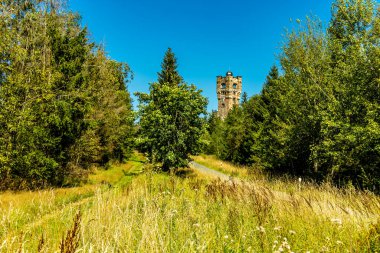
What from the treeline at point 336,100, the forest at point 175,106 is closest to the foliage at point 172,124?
the forest at point 175,106

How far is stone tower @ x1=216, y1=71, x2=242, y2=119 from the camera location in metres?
110

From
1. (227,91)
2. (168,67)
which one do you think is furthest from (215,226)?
(227,91)

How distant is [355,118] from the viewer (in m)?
13.0

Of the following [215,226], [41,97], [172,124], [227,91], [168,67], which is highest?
[227,91]

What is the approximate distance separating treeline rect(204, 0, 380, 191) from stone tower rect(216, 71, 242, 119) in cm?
8799

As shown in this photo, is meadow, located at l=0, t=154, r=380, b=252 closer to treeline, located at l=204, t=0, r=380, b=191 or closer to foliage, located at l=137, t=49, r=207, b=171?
treeline, located at l=204, t=0, r=380, b=191

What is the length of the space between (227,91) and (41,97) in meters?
98.7

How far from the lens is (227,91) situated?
110938 millimetres

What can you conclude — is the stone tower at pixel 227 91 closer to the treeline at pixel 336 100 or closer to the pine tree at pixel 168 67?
the pine tree at pixel 168 67

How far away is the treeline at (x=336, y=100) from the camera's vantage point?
12.1 metres

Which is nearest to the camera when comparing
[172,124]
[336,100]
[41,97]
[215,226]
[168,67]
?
[215,226]

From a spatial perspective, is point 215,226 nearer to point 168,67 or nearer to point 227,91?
point 168,67

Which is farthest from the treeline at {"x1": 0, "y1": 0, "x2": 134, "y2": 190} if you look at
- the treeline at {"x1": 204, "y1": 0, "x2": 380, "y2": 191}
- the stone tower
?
the stone tower

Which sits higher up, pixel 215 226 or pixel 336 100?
pixel 336 100
